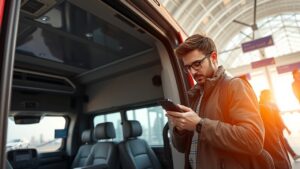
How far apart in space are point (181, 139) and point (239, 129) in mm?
435

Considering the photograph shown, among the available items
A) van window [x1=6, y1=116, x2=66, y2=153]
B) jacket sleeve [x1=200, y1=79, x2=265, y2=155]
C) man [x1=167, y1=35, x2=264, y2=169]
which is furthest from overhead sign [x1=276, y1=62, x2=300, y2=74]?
jacket sleeve [x1=200, y1=79, x2=265, y2=155]

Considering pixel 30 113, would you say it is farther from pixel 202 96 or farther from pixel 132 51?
pixel 202 96

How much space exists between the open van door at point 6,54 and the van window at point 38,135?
9.23 ft

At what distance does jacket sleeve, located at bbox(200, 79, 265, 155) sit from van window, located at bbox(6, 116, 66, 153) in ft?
9.63

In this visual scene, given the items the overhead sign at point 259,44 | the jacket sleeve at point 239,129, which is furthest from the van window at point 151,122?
the overhead sign at point 259,44

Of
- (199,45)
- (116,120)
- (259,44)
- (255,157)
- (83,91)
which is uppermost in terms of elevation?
(259,44)

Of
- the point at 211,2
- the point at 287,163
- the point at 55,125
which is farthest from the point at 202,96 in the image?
the point at 211,2

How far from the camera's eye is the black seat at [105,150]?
344 cm

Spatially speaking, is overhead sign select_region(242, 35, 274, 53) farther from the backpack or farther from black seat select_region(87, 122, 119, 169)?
the backpack

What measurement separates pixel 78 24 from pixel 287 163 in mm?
2282

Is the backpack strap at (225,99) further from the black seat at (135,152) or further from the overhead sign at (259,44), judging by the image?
the overhead sign at (259,44)

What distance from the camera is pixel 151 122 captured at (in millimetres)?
3957

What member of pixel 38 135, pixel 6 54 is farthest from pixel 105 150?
pixel 6 54

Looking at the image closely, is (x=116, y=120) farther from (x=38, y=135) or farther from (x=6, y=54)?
(x=6, y=54)
